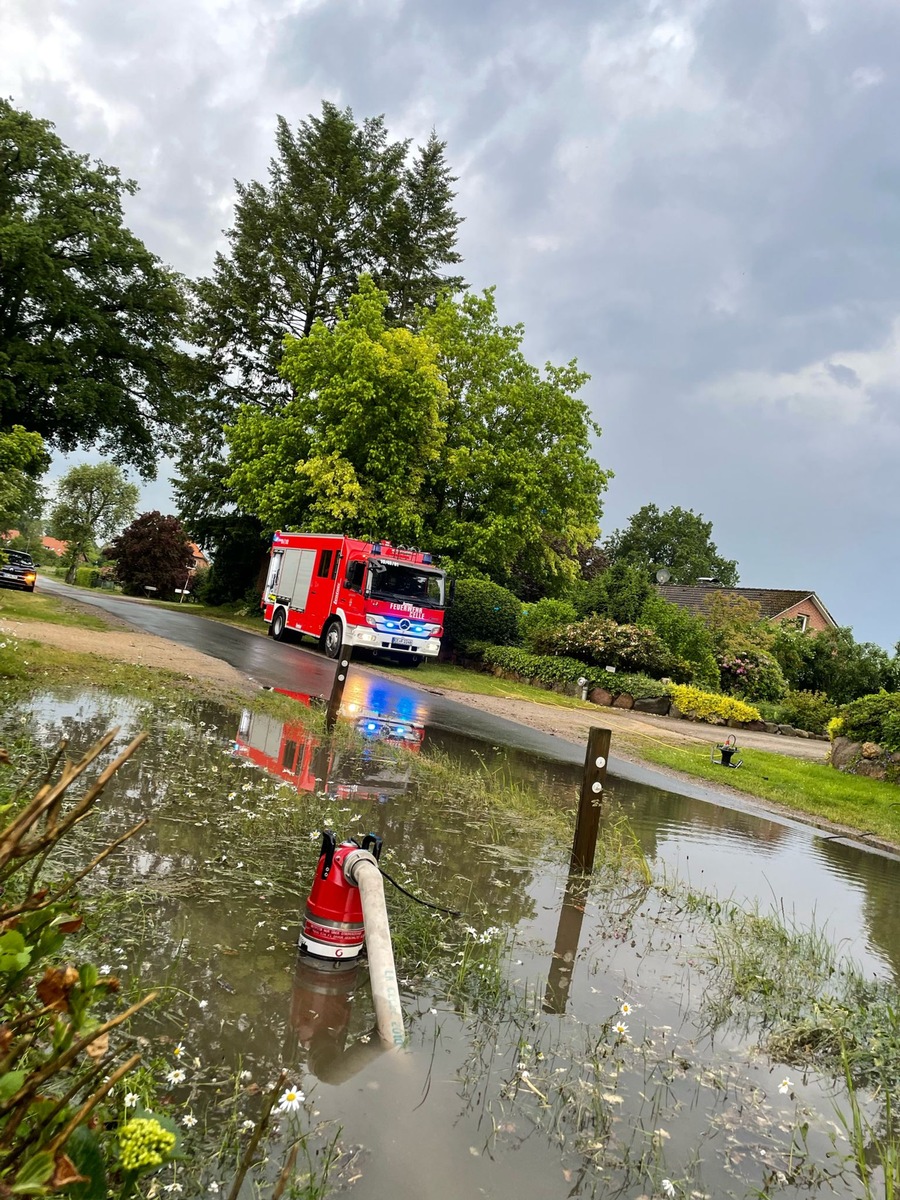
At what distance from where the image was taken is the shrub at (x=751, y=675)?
2834 cm

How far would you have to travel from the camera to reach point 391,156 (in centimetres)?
3438

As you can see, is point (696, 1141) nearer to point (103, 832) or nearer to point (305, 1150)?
point (305, 1150)

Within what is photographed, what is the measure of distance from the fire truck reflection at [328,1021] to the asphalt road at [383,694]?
807cm

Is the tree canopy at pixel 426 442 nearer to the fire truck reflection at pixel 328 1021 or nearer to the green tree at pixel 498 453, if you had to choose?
the green tree at pixel 498 453

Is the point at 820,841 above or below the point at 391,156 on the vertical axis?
below

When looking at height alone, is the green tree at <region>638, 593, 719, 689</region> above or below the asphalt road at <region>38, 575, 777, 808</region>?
above

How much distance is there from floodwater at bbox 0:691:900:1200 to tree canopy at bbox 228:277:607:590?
60.0 ft

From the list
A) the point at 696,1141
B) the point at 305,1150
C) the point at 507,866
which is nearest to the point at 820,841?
the point at 507,866

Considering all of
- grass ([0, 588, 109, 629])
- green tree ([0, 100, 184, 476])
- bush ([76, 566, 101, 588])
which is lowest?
bush ([76, 566, 101, 588])

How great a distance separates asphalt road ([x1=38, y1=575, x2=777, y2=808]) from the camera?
40.2ft

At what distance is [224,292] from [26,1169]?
34.4 metres

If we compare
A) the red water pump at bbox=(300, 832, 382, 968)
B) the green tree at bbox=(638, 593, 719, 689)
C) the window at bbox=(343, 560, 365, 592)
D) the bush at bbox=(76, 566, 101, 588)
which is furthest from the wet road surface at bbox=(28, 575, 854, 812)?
the bush at bbox=(76, 566, 101, 588)

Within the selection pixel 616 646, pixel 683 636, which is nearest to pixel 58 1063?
pixel 616 646

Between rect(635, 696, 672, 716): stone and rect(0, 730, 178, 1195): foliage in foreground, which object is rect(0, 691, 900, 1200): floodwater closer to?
rect(0, 730, 178, 1195): foliage in foreground
